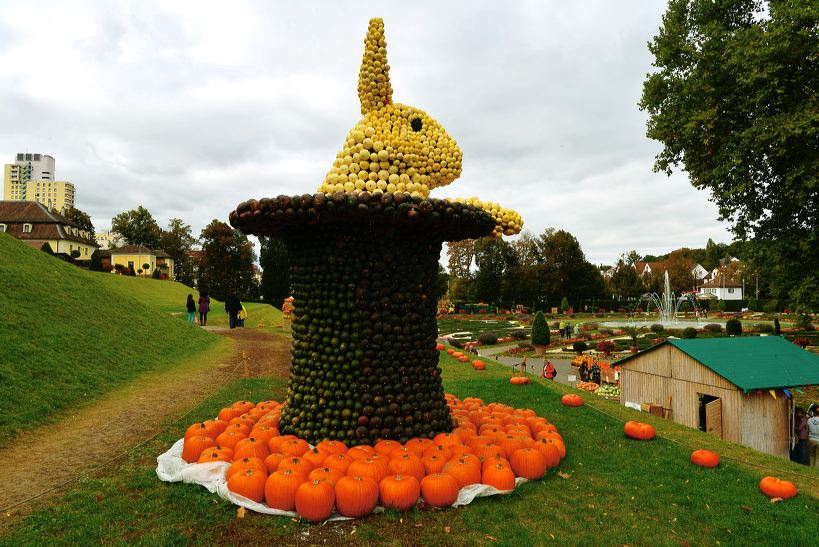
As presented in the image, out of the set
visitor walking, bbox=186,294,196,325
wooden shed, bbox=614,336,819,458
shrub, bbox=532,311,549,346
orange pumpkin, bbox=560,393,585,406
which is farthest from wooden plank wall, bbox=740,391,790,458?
visitor walking, bbox=186,294,196,325

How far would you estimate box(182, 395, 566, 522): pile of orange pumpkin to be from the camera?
4855 millimetres

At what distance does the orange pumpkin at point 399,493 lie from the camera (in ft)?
16.2

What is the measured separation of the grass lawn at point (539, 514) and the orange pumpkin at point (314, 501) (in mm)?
110

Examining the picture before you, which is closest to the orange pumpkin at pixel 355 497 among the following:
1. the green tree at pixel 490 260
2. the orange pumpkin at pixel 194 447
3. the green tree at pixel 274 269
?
the orange pumpkin at pixel 194 447

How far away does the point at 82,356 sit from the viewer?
1153 centimetres

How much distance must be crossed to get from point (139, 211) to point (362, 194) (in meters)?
69.9

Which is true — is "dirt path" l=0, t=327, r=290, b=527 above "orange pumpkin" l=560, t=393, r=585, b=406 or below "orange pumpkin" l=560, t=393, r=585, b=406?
below

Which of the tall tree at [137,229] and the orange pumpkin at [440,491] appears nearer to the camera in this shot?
the orange pumpkin at [440,491]

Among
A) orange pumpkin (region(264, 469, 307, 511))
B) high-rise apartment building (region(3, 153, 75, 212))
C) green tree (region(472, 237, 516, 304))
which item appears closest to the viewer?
orange pumpkin (region(264, 469, 307, 511))

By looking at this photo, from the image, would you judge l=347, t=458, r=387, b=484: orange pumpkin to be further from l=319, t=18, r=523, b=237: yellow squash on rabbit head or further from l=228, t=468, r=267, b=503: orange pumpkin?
l=319, t=18, r=523, b=237: yellow squash on rabbit head

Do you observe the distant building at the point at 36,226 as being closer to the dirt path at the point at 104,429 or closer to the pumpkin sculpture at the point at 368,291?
the dirt path at the point at 104,429

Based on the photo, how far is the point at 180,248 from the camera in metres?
65.6

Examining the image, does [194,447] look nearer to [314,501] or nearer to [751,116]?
[314,501]

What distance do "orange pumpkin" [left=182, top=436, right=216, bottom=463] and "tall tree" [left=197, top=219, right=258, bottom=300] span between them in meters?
49.6
